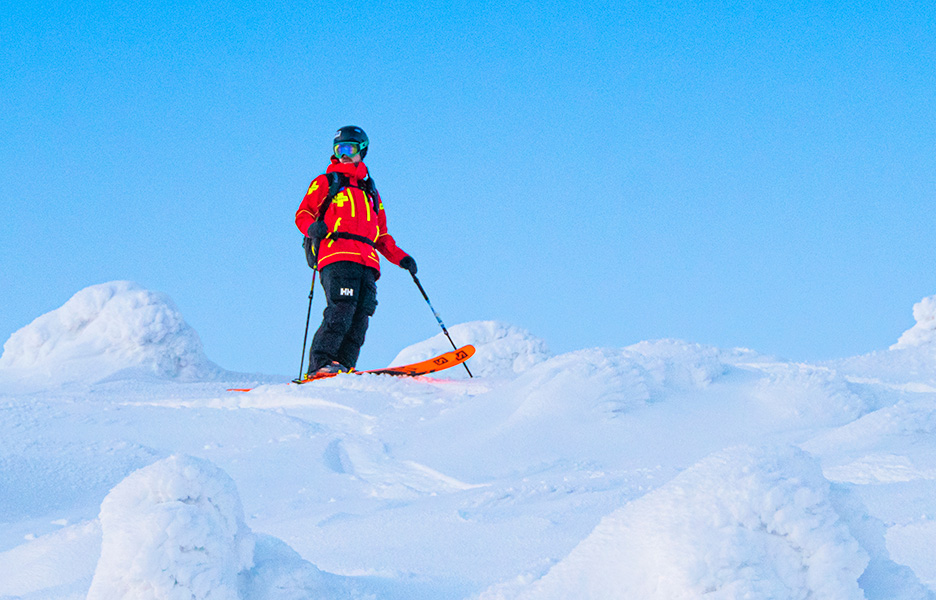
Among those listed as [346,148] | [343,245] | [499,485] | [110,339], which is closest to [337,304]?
[343,245]

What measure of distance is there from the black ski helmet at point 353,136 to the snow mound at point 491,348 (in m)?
3.06

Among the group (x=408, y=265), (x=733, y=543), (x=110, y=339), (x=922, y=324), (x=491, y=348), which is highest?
(x=110, y=339)

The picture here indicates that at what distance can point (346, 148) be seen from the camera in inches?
300

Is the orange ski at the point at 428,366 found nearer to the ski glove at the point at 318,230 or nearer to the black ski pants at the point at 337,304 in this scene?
the black ski pants at the point at 337,304

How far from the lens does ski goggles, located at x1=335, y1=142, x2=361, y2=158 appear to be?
761 cm

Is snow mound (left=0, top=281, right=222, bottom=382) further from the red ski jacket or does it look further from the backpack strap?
the backpack strap

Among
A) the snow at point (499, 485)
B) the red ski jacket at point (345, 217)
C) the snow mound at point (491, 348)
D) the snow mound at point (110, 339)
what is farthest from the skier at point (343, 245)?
the snow mound at point (110, 339)

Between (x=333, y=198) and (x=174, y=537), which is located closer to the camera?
(x=174, y=537)

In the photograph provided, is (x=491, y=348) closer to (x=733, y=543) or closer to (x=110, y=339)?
(x=110, y=339)

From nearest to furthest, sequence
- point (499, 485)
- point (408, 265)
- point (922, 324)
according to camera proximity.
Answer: point (499, 485)
point (408, 265)
point (922, 324)

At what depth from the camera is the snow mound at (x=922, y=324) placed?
367 inches

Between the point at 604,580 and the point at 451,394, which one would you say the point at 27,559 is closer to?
the point at 604,580

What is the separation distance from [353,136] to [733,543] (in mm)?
6836

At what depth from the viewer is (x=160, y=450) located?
451cm
